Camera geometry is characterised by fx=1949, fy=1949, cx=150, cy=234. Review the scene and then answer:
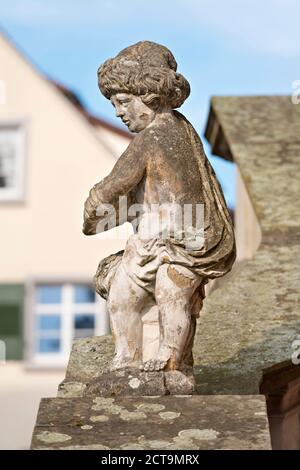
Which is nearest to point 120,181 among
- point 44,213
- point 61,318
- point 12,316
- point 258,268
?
point 258,268

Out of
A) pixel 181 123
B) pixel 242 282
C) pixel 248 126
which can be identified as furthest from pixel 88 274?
pixel 181 123

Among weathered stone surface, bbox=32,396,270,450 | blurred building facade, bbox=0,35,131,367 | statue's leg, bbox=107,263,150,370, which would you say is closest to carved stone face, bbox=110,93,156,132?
statue's leg, bbox=107,263,150,370

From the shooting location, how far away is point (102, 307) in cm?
3416

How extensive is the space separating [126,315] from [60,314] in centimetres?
2396

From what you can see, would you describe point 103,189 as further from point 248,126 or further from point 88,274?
point 88,274

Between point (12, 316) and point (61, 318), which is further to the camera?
point (61, 318)

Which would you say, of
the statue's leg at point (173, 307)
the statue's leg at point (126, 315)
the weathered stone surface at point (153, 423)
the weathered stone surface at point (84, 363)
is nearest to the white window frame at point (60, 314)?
the weathered stone surface at point (84, 363)

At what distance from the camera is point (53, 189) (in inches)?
1335

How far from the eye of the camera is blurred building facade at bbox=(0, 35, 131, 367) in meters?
33.4

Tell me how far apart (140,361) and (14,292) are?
73.6ft

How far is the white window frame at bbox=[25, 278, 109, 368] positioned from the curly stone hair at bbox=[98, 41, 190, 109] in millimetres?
22323

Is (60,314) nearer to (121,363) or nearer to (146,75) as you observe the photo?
(121,363)

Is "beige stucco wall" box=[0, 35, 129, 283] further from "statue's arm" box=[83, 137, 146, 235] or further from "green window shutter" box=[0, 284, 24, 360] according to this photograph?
"statue's arm" box=[83, 137, 146, 235]

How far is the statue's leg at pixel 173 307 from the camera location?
10883 mm
